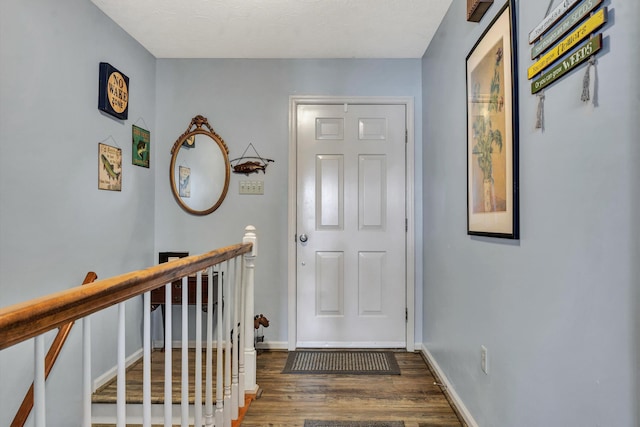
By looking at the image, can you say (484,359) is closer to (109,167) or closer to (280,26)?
(280,26)

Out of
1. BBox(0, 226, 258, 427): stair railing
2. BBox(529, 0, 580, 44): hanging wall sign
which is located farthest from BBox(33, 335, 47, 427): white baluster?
BBox(529, 0, 580, 44): hanging wall sign

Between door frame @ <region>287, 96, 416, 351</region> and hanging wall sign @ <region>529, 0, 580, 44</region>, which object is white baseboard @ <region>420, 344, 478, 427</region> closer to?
door frame @ <region>287, 96, 416, 351</region>

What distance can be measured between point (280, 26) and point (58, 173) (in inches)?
64.2

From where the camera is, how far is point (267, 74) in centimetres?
309

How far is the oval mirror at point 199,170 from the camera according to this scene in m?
3.07

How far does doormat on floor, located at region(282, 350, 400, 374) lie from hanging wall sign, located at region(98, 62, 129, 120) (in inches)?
82.6

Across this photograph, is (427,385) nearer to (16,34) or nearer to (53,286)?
(53,286)

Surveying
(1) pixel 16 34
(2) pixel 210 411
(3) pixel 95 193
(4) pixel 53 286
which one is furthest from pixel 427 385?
(1) pixel 16 34

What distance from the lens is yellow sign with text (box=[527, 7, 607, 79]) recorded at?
3.08 feet

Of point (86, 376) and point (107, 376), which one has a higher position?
point (86, 376)

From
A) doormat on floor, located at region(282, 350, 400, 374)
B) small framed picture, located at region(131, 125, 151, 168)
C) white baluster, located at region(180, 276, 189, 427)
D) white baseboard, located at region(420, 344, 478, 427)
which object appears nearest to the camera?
white baluster, located at region(180, 276, 189, 427)

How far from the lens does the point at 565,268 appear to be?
1.11m

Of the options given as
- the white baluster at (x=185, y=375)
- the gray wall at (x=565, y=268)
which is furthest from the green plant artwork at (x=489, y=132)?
the white baluster at (x=185, y=375)

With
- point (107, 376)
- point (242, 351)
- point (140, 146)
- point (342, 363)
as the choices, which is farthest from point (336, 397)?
point (140, 146)
